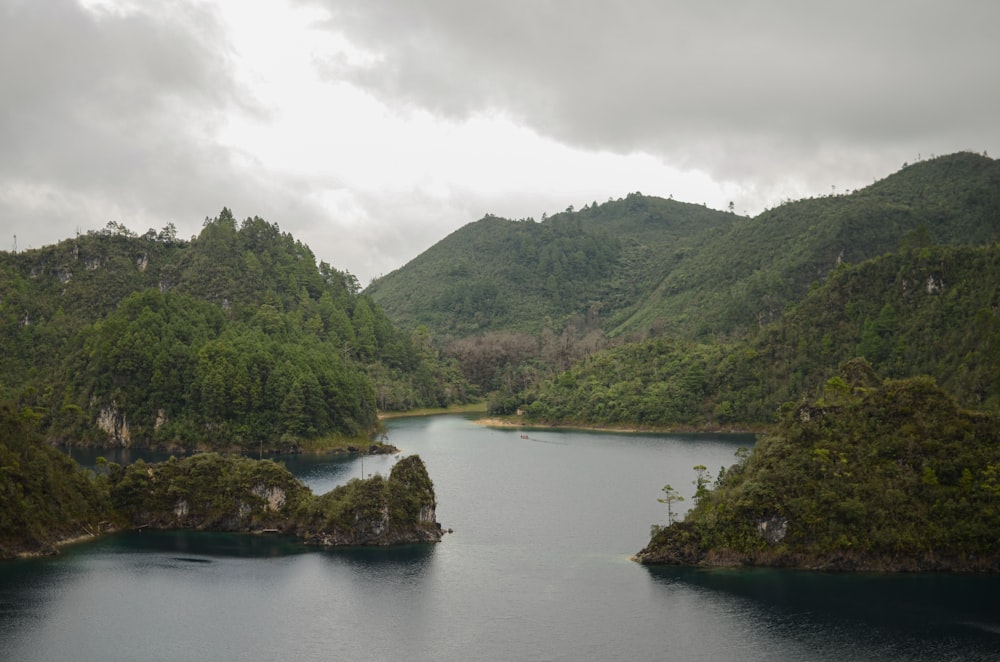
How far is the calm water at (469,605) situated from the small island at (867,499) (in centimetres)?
189

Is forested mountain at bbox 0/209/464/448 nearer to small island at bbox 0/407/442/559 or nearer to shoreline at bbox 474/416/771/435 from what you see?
shoreline at bbox 474/416/771/435

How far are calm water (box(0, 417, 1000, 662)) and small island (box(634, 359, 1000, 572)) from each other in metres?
1.89

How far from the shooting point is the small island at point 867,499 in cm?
6969

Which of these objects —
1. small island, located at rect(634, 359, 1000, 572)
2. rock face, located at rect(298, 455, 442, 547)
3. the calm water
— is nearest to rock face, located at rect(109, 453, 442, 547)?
rock face, located at rect(298, 455, 442, 547)

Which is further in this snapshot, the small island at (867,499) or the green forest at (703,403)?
the green forest at (703,403)

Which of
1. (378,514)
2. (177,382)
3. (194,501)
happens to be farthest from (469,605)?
(177,382)

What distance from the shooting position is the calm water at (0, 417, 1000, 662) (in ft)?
192

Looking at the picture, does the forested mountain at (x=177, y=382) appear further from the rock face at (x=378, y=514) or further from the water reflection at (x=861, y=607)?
the water reflection at (x=861, y=607)

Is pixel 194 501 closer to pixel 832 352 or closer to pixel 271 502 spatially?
pixel 271 502

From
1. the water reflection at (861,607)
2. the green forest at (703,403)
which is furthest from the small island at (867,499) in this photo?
the water reflection at (861,607)

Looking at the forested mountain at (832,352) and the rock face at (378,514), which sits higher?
the forested mountain at (832,352)

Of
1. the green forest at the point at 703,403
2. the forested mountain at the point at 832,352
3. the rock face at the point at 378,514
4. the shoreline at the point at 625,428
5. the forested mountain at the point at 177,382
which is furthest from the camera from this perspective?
the shoreline at the point at 625,428

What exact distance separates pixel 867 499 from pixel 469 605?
31128mm

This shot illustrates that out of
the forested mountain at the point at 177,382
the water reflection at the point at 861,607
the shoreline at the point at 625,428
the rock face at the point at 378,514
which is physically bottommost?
the water reflection at the point at 861,607
